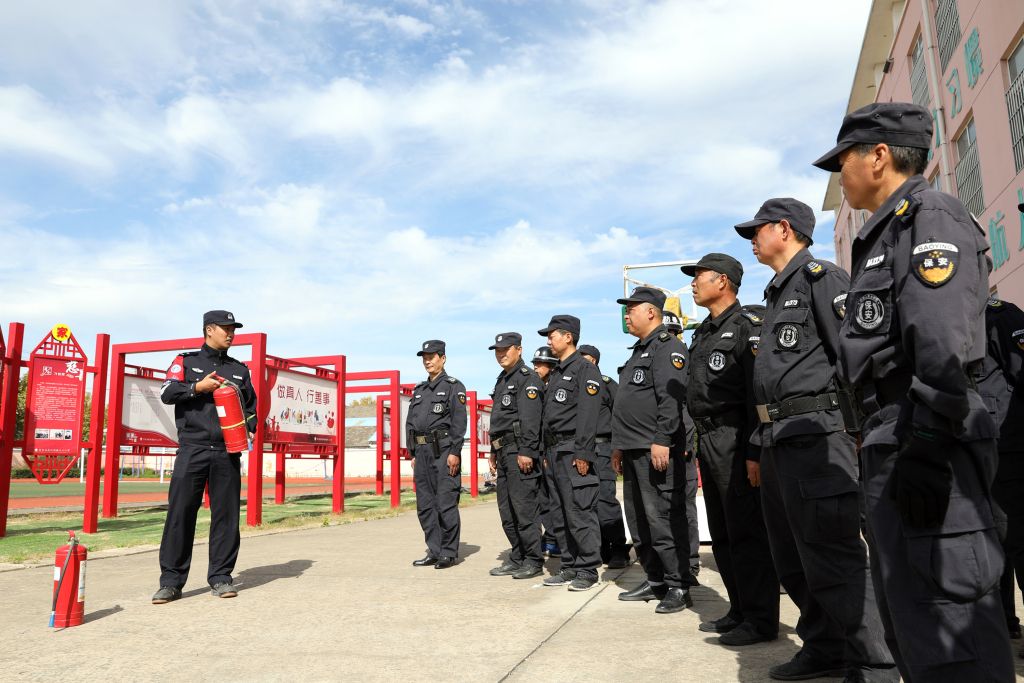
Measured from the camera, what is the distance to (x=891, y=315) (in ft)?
6.87

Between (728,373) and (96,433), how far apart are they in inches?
381

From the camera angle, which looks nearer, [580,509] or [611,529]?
[580,509]

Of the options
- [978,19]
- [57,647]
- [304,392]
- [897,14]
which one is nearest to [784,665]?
[57,647]

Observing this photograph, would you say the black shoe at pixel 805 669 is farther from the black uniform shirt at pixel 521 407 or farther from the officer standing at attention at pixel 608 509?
the officer standing at attention at pixel 608 509

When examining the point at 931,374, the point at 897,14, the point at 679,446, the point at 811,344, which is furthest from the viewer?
the point at 897,14

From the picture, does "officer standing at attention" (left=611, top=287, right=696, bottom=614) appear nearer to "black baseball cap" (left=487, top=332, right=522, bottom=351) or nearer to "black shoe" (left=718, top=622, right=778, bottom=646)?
"black shoe" (left=718, top=622, right=778, bottom=646)

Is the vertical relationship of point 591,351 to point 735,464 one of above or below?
above

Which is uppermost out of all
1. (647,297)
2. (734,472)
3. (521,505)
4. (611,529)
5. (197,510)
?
(647,297)

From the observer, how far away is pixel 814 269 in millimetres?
3225

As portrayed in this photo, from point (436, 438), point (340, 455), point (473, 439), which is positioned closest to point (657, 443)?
point (436, 438)

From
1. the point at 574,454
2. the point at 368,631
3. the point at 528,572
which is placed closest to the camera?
the point at 368,631

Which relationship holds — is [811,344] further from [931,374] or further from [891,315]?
[931,374]

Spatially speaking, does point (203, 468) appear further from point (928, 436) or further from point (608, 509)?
point (928, 436)

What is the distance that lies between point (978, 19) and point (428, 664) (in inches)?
606
